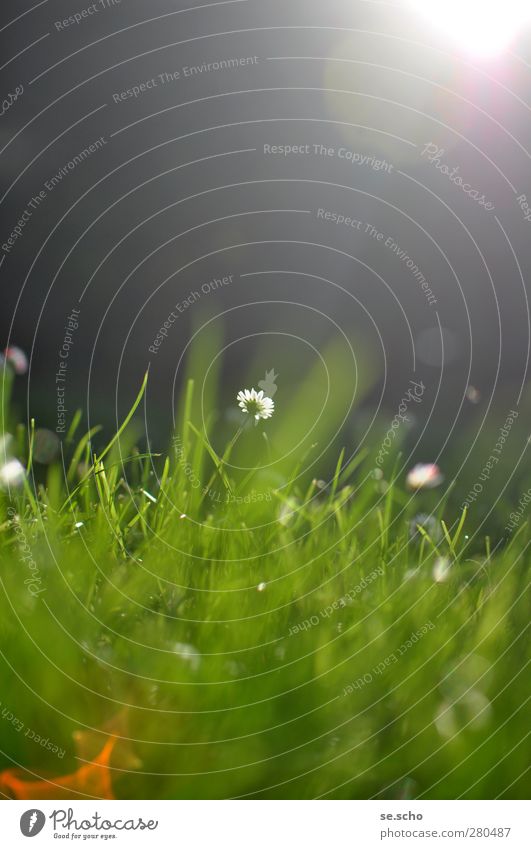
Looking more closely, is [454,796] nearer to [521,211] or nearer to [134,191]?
[521,211]

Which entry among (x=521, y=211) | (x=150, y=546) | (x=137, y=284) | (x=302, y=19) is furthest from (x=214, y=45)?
(x=150, y=546)

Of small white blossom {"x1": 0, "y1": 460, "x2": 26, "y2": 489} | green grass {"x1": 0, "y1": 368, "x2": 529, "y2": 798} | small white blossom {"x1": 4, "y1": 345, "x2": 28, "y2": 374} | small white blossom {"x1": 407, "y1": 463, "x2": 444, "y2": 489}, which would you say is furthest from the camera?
small white blossom {"x1": 4, "y1": 345, "x2": 28, "y2": 374}

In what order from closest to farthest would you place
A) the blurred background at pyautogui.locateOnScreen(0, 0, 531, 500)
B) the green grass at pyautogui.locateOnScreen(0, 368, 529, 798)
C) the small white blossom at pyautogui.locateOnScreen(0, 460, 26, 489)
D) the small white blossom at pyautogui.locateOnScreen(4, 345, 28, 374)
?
the green grass at pyautogui.locateOnScreen(0, 368, 529, 798) < the small white blossom at pyautogui.locateOnScreen(0, 460, 26, 489) < the blurred background at pyautogui.locateOnScreen(0, 0, 531, 500) < the small white blossom at pyautogui.locateOnScreen(4, 345, 28, 374)

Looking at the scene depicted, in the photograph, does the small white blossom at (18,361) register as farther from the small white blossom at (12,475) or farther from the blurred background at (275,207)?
the small white blossom at (12,475)
